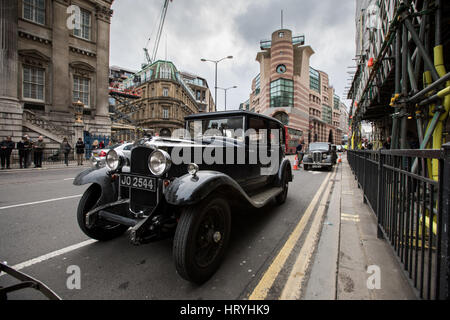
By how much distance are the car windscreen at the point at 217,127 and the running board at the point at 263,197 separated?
101 centimetres

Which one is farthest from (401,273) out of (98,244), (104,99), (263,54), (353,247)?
(263,54)

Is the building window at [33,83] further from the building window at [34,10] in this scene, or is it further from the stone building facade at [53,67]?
the building window at [34,10]

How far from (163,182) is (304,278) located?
1.78 m

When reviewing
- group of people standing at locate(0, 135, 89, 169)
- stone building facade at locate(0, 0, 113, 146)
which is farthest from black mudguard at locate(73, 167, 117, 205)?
stone building facade at locate(0, 0, 113, 146)

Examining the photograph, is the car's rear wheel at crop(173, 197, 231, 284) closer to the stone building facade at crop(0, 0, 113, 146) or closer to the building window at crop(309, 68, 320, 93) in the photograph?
the stone building facade at crop(0, 0, 113, 146)

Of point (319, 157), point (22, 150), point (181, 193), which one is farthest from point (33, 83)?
point (319, 157)

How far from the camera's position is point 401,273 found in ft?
6.88

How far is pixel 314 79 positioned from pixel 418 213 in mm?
64101

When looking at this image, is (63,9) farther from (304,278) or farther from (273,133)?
(304,278)

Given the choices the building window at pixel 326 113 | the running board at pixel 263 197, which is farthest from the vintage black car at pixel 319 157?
the building window at pixel 326 113

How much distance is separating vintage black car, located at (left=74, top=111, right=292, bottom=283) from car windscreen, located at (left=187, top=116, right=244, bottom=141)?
0.02m

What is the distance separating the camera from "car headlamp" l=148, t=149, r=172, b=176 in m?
2.26

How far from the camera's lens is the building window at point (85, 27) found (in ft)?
62.3
